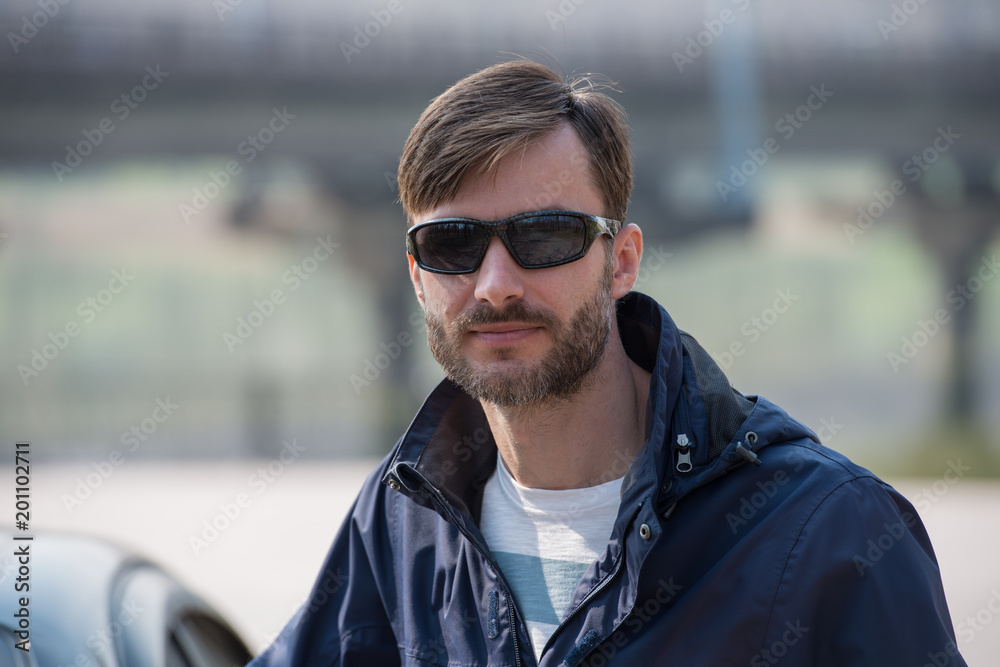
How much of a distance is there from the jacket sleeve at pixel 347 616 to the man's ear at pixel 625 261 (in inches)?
28.7

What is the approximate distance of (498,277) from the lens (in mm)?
Result: 2162

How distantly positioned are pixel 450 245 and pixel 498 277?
15cm

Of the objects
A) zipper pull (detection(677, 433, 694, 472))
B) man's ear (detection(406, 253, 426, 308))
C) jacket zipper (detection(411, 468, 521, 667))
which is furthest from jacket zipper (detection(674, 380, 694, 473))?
man's ear (detection(406, 253, 426, 308))

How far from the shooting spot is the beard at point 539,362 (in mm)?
2186

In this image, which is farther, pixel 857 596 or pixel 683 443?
pixel 683 443

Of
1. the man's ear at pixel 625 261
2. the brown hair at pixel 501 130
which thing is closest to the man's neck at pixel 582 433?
the man's ear at pixel 625 261

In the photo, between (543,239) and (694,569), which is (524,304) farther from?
(694,569)

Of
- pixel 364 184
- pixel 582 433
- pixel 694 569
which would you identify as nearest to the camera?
pixel 694 569

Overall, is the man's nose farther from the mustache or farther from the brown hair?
the brown hair

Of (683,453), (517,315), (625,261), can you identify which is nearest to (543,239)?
(517,315)

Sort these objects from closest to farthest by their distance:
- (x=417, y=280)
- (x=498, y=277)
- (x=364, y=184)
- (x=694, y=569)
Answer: (x=694, y=569) → (x=498, y=277) → (x=417, y=280) → (x=364, y=184)

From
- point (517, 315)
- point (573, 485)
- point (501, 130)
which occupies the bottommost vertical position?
point (573, 485)

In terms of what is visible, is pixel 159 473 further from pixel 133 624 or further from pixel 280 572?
pixel 133 624

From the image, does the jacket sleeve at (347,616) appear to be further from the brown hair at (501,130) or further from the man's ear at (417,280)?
the brown hair at (501,130)
